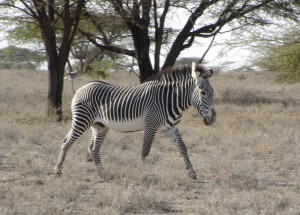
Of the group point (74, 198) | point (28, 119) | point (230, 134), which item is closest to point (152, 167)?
point (74, 198)

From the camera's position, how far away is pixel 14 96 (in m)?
22.3

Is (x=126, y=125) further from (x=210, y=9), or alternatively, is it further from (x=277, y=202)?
(x=210, y=9)

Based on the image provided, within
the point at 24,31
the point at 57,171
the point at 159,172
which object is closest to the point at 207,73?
the point at 159,172

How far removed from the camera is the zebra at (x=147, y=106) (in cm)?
833

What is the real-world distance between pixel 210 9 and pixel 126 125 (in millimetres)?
9650

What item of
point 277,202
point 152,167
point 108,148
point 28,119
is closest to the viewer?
point 277,202

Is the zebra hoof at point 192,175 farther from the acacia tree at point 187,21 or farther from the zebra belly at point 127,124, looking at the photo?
the acacia tree at point 187,21

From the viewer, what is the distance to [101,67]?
29.1 meters

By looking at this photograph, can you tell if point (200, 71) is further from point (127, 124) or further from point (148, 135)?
point (127, 124)

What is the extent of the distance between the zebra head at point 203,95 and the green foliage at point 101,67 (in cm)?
1909

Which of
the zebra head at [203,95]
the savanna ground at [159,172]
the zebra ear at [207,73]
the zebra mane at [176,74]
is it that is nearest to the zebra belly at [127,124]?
the savanna ground at [159,172]

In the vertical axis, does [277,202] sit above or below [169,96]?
below

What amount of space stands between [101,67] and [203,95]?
21.1m

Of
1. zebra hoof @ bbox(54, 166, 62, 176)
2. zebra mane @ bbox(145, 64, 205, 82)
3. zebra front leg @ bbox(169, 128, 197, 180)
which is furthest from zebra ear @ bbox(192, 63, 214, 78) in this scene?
zebra hoof @ bbox(54, 166, 62, 176)
